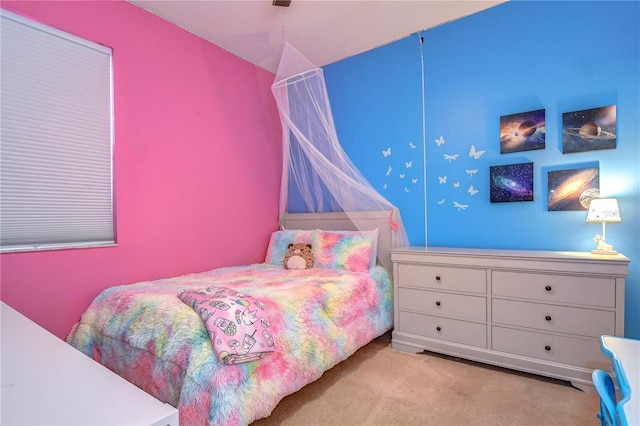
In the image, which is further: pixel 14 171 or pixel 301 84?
pixel 301 84

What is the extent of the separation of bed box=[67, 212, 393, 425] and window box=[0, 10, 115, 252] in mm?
582

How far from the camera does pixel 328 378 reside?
2342 millimetres

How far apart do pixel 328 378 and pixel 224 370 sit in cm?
109

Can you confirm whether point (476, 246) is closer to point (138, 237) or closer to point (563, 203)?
point (563, 203)

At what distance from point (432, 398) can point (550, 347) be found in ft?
2.94

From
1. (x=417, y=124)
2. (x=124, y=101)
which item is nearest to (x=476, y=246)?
(x=417, y=124)

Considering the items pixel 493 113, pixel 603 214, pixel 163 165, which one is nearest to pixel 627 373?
pixel 603 214

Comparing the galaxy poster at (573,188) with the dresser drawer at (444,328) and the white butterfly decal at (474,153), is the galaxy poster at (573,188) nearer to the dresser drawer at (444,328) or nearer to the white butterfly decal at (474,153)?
the white butterfly decal at (474,153)

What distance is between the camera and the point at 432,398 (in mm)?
2053

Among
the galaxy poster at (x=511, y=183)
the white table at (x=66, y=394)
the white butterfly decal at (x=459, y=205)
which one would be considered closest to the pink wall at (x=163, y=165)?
the white table at (x=66, y=394)

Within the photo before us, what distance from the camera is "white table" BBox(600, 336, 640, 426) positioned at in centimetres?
70

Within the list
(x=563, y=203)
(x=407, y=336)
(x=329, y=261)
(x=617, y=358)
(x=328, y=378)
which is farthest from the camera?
(x=329, y=261)

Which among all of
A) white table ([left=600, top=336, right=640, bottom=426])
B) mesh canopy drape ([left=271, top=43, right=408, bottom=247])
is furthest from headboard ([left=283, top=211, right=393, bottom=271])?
white table ([left=600, top=336, right=640, bottom=426])

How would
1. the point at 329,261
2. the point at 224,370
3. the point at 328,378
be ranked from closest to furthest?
the point at 224,370 < the point at 328,378 < the point at 329,261
